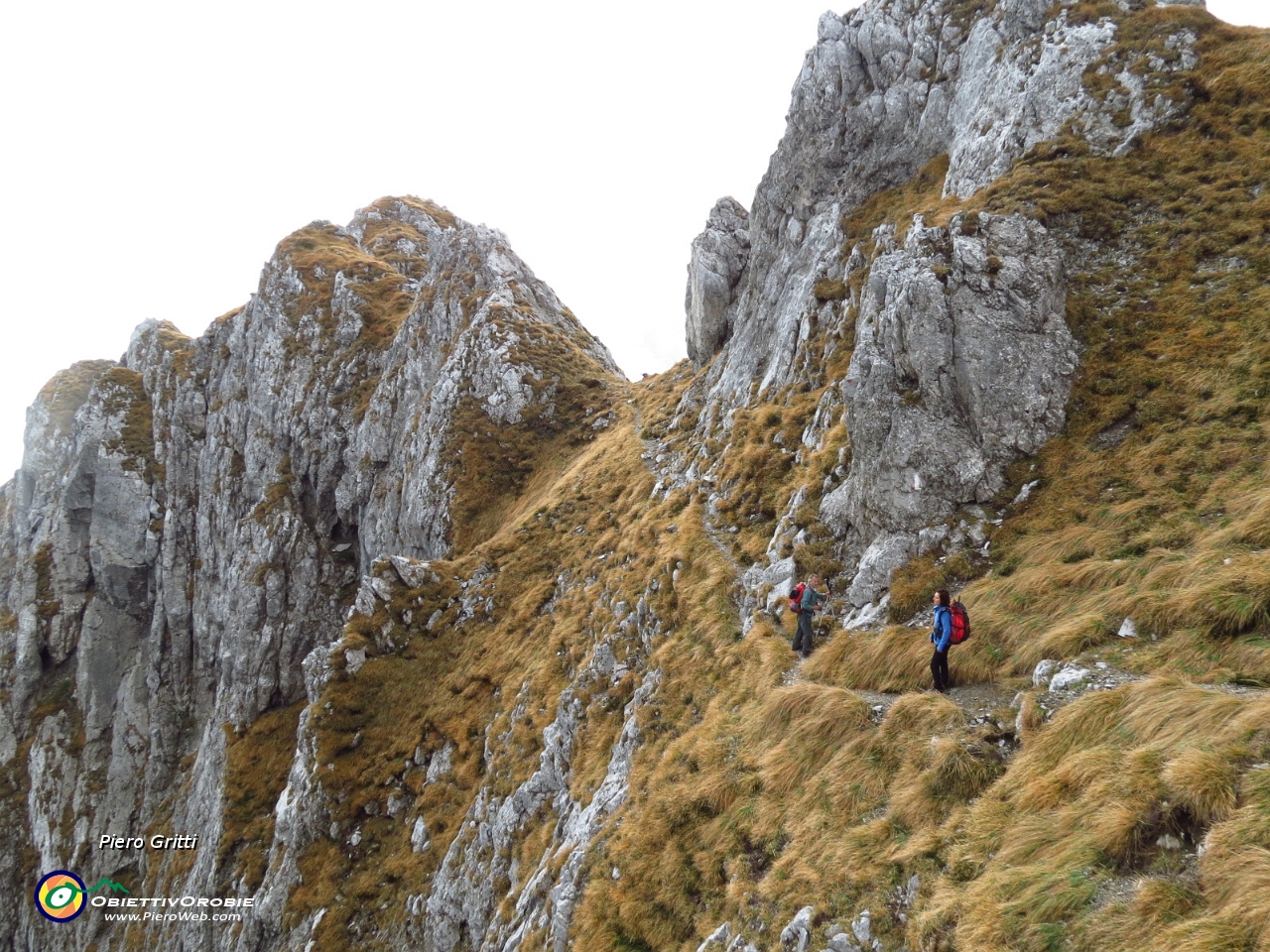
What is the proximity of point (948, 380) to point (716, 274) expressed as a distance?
30.1 metres

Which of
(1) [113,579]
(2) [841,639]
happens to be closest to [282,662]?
(1) [113,579]

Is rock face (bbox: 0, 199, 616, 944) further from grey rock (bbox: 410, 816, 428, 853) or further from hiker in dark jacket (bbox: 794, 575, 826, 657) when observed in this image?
hiker in dark jacket (bbox: 794, 575, 826, 657)

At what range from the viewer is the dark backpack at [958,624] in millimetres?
12102

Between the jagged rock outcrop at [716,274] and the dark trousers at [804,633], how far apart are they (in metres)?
32.7

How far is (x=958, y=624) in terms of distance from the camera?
1218cm

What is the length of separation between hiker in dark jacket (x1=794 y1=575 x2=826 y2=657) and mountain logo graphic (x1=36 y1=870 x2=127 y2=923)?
8082 cm

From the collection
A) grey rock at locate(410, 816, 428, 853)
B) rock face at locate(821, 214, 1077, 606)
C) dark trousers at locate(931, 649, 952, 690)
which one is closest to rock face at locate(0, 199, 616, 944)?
grey rock at locate(410, 816, 428, 853)

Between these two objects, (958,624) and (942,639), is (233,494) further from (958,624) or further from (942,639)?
(958,624)

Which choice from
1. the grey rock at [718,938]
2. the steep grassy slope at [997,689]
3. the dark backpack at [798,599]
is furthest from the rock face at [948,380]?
the grey rock at [718,938]

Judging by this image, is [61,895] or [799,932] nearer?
[799,932]

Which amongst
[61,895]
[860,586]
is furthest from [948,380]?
[61,895]

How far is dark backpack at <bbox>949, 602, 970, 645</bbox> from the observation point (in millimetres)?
12102

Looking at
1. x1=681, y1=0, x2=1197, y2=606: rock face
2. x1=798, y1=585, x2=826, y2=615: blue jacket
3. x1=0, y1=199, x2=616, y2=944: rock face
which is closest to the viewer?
x1=798, y1=585, x2=826, y2=615: blue jacket

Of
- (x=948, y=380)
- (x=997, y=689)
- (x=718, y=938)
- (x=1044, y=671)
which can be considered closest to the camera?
(x=1044, y=671)
